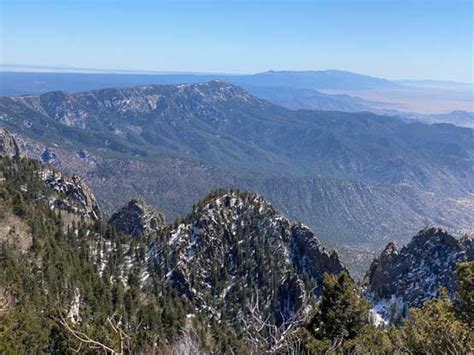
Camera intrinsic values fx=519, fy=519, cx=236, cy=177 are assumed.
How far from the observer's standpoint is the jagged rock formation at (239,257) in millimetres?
109125

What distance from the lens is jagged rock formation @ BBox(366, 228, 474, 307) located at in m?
89.1

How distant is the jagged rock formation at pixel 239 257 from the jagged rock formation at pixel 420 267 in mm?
15072

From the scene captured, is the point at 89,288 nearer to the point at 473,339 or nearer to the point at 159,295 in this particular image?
the point at 159,295

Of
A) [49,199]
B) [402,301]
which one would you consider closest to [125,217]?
[49,199]

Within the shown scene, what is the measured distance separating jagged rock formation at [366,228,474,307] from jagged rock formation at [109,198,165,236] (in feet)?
190

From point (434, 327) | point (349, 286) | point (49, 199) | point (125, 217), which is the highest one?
point (434, 327)

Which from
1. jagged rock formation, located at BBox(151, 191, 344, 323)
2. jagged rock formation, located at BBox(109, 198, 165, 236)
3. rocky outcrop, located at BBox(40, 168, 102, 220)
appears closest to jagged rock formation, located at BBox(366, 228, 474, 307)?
jagged rock formation, located at BBox(151, 191, 344, 323)

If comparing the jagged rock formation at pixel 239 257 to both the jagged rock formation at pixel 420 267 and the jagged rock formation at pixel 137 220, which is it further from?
the jagged rock formation at pixel 137 220

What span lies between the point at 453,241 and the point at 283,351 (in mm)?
82275

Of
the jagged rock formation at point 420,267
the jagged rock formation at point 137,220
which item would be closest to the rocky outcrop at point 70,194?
the jagged rock formation at point 137,220

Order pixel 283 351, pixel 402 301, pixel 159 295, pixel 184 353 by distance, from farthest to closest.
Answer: pixel 159 295 → pixel 402 301 → pixel 283 351 → pixel 184 353

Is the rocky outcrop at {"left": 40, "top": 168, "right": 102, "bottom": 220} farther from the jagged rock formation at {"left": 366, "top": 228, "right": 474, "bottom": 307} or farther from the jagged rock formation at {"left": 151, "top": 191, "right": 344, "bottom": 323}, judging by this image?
the jagged rock formation at {"left": 366, "top": 228, "right": 474, "bottom": 307}

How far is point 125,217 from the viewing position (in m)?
136

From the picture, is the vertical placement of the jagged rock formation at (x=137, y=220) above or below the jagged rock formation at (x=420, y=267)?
below
